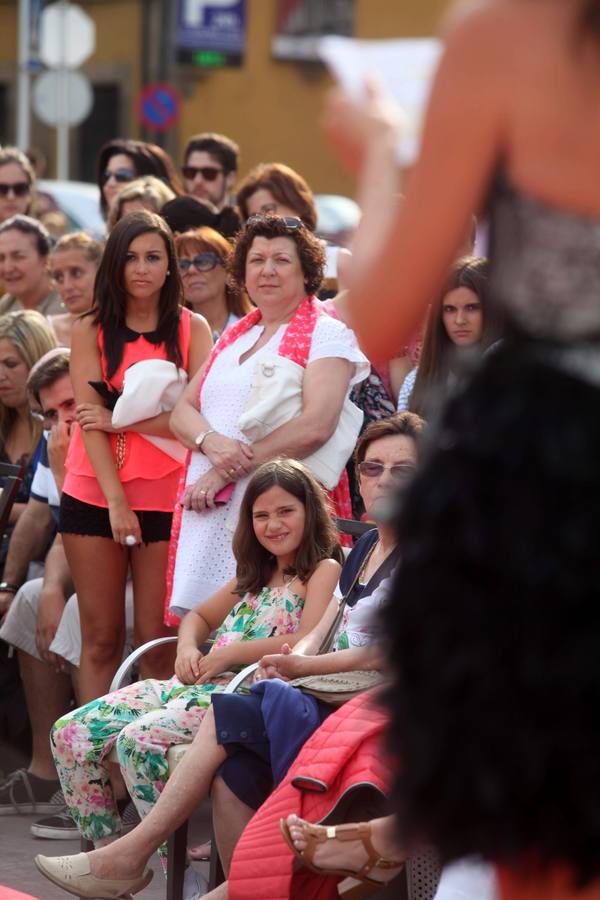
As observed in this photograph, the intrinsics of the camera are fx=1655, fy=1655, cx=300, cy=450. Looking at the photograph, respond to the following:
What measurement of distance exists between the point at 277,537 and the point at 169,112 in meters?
12.8

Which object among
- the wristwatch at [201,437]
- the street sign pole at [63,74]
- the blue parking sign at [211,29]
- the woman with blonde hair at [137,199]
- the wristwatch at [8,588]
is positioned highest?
the blue parking sign at [211,29]

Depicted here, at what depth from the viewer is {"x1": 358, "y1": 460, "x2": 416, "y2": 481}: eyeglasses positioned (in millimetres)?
4793

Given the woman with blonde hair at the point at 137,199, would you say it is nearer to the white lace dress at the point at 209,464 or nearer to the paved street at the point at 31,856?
the white lace dress at the point at 209,464

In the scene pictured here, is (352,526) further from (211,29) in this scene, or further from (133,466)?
(211,29)

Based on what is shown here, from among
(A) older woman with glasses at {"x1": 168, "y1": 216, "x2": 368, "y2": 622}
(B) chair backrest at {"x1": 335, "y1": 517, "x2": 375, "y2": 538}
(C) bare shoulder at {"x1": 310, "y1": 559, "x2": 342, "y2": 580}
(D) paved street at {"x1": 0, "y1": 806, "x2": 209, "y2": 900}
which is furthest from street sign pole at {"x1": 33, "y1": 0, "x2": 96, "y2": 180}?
(C) bare shoulder at {"x1": 310, "y1": 559, "x2": 342, "y2": 580}

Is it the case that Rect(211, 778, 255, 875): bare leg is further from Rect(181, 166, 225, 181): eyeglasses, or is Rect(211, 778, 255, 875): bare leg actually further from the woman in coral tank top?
Rect(181, 166, 225, 181): eyeglasses

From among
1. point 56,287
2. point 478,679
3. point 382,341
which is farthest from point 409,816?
point 56,287

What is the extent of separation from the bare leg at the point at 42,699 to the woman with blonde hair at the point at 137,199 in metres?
1.99

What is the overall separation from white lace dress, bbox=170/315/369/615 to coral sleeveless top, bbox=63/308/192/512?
240 mm

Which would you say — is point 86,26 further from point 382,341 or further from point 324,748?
point 382,341

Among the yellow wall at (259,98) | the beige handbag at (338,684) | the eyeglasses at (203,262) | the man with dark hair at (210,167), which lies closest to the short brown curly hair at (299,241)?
the eyeglasses at (203,262)

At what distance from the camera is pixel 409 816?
1992mm

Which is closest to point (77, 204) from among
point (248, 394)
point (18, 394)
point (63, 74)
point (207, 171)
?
point (63, 74)

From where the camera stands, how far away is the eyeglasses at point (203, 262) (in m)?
6.70
